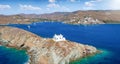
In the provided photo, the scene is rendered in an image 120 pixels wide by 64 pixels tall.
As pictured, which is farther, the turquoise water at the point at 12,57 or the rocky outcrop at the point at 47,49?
the turquoise water at the point at 12,57

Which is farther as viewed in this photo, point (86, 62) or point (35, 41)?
point (35, 41)

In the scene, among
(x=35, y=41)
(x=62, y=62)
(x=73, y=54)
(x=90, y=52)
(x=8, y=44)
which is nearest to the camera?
(x=62, y=62)

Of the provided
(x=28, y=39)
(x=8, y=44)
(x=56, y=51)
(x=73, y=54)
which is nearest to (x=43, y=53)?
(x=56, y=51)

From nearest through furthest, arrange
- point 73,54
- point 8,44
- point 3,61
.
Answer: point 3,61 → point 73,54 → point 8,44

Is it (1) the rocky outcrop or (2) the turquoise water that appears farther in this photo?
(2) the turquoise water

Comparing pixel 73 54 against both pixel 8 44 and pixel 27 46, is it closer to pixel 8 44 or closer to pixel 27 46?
pixel 27 46

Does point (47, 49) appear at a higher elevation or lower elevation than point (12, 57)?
higher

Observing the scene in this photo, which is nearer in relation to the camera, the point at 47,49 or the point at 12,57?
the point at 47,49
